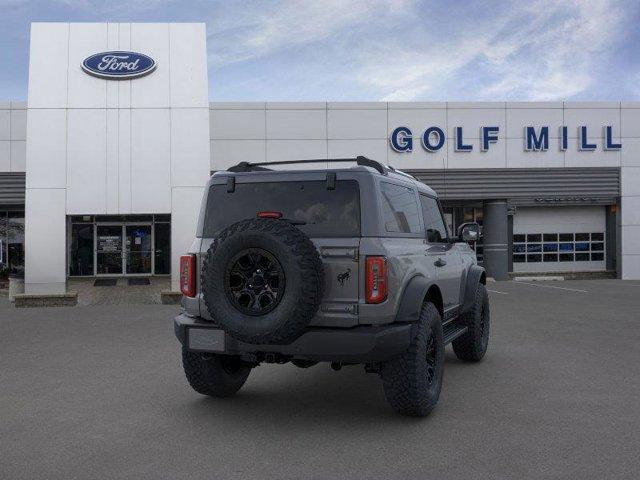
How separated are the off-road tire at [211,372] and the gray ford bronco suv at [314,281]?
0.04 ft

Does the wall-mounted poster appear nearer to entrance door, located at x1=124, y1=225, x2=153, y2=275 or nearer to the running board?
entrance door, located at x1=124, y1=225, x2=153, y2=275

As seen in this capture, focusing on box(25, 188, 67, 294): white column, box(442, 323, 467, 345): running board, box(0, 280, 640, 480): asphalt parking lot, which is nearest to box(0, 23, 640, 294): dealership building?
box(25, 188, 67, 294): white column

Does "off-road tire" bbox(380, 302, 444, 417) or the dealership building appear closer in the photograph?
"off-road tire" bbox(380, 302, 444, 417)

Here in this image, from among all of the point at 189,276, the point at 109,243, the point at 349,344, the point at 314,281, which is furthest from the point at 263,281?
the point at 109,243

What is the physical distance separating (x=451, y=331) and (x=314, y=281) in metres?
2.62

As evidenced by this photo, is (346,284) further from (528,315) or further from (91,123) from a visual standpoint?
(91,123)

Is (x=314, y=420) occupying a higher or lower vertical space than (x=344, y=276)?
lower

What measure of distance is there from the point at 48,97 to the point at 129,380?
44.9 feet

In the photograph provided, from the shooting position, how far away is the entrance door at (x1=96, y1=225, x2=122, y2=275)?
25.4 m

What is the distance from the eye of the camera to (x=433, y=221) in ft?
22.0

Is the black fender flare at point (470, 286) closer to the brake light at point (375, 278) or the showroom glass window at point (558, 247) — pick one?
the brake light at point (375, 278)

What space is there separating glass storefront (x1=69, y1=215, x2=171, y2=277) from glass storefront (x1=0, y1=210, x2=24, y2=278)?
A: 2.61 m

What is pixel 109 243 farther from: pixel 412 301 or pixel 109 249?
pixel 412 301

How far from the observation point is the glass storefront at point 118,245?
2539 centimetres
